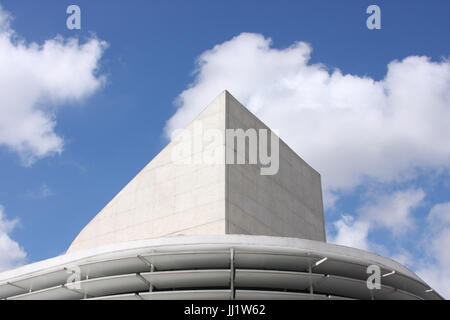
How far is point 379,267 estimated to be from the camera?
52.8 ft

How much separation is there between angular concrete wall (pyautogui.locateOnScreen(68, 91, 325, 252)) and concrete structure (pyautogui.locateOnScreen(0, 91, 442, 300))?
49 mm

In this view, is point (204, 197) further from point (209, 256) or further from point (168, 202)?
point (209, 256)

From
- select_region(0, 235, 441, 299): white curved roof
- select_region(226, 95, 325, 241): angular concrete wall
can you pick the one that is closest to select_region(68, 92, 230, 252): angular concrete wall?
select_region(226, 95, 325, 241): angular concrete wall

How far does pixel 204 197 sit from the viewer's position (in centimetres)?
2050

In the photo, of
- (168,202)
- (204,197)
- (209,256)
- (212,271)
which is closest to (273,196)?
(204,197)

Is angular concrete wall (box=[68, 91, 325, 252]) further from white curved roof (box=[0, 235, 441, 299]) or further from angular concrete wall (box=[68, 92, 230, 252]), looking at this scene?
white curved roof (box=[0, 235, 441, 299])

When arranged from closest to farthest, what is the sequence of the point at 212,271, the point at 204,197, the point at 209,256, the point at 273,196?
the point at 212,271, the point at 209,256, the point at 204,197, the point at 273,196

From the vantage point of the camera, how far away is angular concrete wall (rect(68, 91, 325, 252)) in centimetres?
2027

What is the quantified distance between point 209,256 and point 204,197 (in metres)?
5.30

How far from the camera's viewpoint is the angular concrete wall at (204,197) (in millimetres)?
20266
